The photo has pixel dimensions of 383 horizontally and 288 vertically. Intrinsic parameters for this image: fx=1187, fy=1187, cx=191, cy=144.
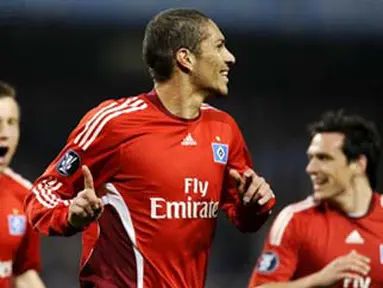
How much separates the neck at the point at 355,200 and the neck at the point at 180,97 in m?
1.68

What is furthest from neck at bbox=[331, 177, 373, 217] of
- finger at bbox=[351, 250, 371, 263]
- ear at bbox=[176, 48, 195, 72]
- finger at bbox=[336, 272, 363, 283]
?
ear at bbox=[176, 48, 195, 72]

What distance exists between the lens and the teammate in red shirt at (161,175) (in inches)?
172

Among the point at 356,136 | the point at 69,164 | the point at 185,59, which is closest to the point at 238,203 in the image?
the point at 185,59

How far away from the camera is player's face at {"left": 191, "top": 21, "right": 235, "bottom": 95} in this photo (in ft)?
15.0

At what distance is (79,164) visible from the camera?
4.36 metres

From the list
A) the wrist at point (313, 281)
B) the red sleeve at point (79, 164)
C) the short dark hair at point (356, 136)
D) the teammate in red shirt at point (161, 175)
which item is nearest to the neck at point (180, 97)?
the teammate in red shirt at point (161, 175)

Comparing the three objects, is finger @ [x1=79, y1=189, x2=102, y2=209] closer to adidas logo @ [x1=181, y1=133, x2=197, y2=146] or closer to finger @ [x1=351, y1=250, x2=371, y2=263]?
adidas logo @ [x1=181, y1=133, x2=197, y2=146]

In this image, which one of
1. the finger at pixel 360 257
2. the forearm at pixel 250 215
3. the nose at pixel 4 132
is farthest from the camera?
the nose at pixel 4 132

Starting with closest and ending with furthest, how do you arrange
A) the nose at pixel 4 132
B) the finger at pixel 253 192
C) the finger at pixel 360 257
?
1. the finger at pixel 253 192
2. the finger at pixel 360 257
3. the nose at pixel 4 132

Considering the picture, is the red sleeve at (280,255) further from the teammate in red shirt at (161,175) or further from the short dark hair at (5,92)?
the short dark hair at (5,92)

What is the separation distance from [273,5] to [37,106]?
300cm

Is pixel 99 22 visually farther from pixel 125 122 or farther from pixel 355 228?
pixel 125 122

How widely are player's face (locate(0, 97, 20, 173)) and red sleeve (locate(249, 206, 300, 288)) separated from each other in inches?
53.2

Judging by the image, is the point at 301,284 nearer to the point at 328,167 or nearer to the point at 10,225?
the point at 328,167
